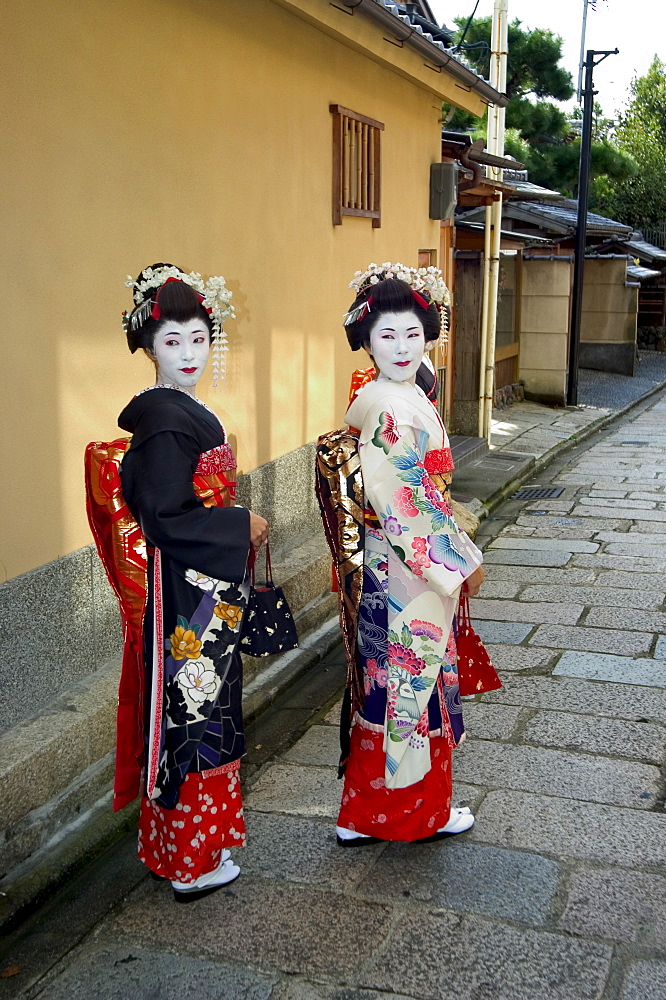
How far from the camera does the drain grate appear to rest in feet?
35.3

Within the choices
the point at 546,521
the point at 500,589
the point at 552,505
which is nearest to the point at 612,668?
the point at 500,589

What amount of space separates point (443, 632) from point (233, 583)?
2.80 feet

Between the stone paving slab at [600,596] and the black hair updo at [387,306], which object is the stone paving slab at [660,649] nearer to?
the stone paving slab at [600,596]

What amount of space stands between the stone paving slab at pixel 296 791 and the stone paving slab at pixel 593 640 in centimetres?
222

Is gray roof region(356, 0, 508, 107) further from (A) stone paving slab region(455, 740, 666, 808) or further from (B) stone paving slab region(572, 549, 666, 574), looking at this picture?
(A) stone paving slab region(455, 740, 666, 808)

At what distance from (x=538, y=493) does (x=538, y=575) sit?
328 cm

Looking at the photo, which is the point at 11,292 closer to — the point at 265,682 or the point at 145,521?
the point at 145,521

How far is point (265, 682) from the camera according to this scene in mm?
5668

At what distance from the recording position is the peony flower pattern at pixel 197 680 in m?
3.47

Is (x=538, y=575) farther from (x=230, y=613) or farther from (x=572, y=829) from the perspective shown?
(x=230, y=613)

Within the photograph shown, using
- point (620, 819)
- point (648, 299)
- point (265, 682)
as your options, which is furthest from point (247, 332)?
point (648, 299)

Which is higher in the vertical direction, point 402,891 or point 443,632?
point 443,632

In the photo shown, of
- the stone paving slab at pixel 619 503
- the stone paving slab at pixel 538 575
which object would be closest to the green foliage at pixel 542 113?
the stone paving slab at pixel 619 503

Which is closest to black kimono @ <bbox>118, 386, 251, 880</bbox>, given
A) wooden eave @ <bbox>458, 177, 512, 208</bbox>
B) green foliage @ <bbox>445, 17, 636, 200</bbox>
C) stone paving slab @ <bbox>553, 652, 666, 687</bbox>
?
stone paving slab @ <bbox>553, 652, 666, 687</bbox>
